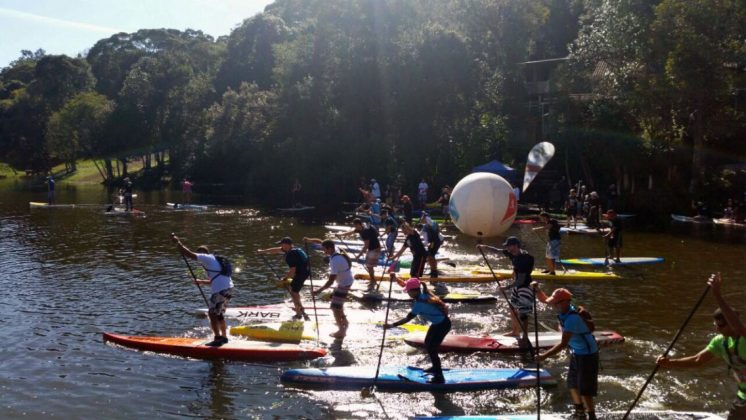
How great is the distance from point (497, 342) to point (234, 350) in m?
5.19

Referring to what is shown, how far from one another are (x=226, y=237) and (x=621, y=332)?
19.9m

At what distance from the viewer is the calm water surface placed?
37.5 feet

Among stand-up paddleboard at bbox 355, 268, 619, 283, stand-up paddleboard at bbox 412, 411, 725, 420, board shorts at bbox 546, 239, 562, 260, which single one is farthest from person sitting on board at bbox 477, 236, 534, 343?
board shorts at bbox 546, 239, 562, 260

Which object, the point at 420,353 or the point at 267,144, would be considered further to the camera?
the point at 267,144

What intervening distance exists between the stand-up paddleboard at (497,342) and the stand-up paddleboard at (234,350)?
2.28 m

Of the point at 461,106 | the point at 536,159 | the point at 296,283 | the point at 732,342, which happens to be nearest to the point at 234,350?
the point at 296,283

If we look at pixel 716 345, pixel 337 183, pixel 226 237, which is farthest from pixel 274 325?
pixel 337 183

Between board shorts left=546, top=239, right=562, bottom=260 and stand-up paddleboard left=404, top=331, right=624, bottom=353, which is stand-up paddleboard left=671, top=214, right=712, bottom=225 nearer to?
board shorts left=546, top=239, right=562, bottom=260

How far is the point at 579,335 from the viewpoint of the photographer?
9508 millimetres

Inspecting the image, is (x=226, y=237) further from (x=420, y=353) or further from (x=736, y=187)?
(x=736, y=187)

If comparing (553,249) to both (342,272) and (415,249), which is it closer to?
(415,249)

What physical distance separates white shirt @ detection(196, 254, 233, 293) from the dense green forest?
29.4 m

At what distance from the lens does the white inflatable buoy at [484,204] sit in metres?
22.0

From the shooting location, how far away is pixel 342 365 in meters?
13.2
